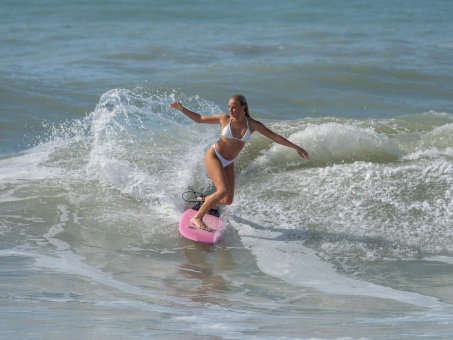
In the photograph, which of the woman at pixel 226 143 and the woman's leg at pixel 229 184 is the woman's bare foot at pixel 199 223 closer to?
the woman at pixel 226 143

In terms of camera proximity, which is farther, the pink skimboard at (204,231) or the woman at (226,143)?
the pink skimboard at (204,231)

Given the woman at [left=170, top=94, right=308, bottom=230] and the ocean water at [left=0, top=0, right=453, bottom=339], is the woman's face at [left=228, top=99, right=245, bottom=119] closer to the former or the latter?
the woman at [left=170, top=94, right=308, bottom=230]

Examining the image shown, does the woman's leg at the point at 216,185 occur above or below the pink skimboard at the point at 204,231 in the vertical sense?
above

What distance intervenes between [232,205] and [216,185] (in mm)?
997

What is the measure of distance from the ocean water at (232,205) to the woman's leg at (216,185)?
344 millimetres

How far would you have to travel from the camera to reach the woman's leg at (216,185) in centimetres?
872

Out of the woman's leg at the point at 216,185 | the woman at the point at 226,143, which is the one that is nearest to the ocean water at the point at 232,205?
the woman's leg at the point at 216,185

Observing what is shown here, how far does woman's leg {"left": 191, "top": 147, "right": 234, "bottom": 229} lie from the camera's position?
8.72 metres

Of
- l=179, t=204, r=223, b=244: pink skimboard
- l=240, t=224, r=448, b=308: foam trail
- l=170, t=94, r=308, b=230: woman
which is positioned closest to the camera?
l=240, t=224, r=448, b=308: foam trail

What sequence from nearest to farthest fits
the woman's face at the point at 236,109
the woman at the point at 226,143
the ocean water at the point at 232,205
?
the ocean water at the point at 232,205 → the woman's face at the point at 236,109 → the woman at the point at 226,143

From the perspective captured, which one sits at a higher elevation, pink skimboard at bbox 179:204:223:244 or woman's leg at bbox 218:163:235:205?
woman's leg at bbox 218:163:235:205

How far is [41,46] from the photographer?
74.5 ft

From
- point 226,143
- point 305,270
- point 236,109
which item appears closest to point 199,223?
point 226,143

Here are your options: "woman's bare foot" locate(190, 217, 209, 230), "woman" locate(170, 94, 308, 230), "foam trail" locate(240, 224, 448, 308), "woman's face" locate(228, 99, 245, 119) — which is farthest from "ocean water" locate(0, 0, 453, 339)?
"woman's face" locate(228, 99, 245, 119)
